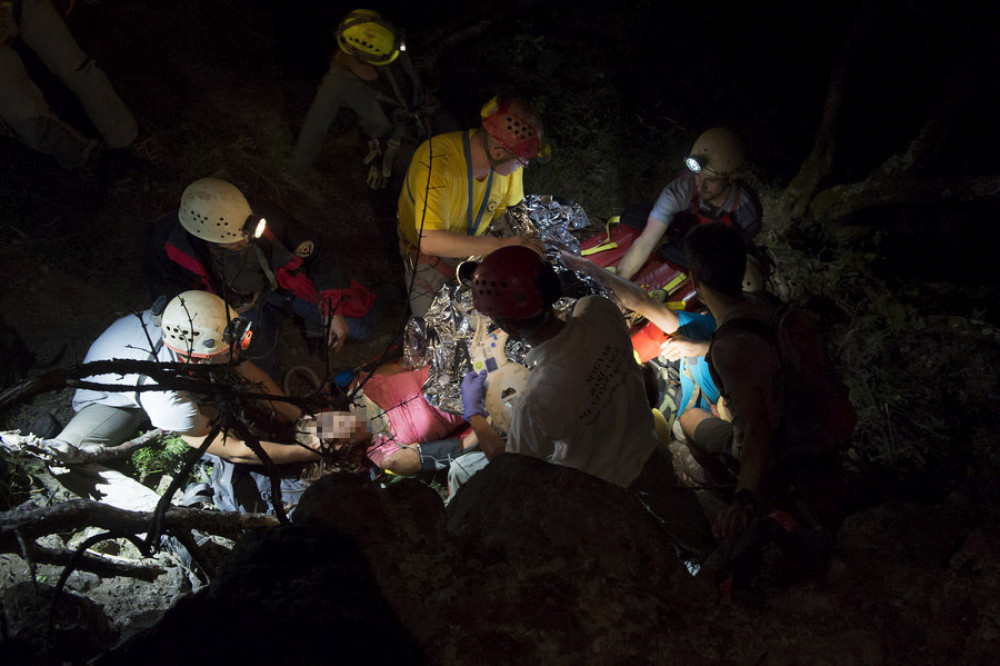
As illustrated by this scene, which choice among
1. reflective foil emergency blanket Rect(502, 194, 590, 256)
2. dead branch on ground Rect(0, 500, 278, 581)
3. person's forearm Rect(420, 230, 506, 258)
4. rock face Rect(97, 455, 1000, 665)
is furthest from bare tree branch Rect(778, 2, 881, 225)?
dead branch on ground Rect(0, 500, 278, 581)

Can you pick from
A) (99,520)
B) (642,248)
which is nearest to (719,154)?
(642,248)

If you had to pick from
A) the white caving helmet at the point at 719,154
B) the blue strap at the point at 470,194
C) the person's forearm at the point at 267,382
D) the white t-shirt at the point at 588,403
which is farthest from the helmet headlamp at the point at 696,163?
the person's forearm at the point at 267,382

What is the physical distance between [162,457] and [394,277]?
2.85 m

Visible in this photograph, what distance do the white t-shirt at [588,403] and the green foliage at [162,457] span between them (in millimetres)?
3610

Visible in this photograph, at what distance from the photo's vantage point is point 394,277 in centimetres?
626

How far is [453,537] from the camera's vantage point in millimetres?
1994

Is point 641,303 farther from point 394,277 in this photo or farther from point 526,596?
point 394,277

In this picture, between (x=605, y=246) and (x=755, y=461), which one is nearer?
(x=755, y=461)

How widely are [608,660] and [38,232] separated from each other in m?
6.44

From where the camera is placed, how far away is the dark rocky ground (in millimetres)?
1700

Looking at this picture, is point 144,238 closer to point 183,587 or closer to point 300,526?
point 183,587

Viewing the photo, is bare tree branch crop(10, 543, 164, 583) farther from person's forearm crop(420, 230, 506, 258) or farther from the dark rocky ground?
person's forearm crop(420, 230, 506, 258)

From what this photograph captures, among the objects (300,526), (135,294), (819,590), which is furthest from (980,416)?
(135,294)

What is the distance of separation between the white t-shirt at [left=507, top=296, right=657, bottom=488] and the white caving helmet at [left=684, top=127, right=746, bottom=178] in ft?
6.90
